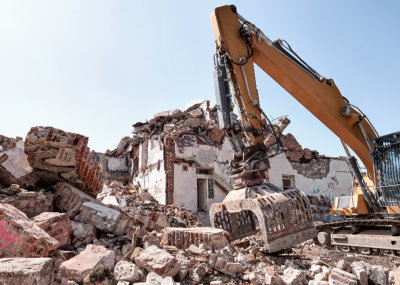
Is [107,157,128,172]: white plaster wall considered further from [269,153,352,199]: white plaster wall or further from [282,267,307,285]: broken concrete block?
[282,267,307,285]: broken concrete block

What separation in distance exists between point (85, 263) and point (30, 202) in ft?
7.30

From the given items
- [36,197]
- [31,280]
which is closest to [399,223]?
[31,280]

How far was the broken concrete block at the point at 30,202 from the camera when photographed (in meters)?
4.43

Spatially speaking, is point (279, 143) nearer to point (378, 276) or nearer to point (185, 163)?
point (378, 276)

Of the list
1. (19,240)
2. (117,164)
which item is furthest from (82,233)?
(117,164)

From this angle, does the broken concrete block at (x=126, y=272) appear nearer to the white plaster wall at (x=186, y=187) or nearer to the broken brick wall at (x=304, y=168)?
the white plaster wall at (x=186, y=187)

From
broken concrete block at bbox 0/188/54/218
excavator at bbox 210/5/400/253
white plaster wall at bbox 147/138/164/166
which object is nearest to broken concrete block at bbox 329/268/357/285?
excavator at bbox 210/5/400/253

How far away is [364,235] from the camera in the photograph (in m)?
6.43

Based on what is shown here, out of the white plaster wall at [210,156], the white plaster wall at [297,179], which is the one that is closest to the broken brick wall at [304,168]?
the white plaster wall at [297,179]

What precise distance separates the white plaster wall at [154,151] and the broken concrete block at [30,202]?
29.6 feet

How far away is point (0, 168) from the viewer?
204 inches

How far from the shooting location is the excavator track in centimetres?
586

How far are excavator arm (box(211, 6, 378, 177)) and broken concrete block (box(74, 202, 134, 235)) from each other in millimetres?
2794

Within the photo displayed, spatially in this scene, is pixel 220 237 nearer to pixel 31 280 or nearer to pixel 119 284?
pixel 119 284
